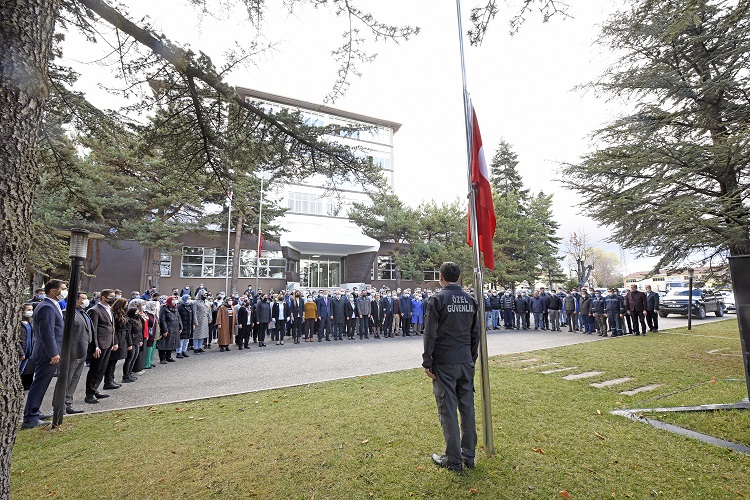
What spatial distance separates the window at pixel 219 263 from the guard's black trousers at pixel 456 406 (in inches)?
1077

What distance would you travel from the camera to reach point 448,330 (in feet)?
11.9

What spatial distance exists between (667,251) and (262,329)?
1355cm

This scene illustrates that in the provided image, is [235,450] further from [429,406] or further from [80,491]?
[429,406]

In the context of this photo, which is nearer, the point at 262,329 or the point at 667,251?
the point at 667,251

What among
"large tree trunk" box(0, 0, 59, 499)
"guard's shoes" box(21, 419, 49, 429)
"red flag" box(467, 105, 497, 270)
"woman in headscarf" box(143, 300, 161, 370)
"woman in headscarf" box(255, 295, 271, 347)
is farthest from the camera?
"woman in headscarf" box(255, 295, 271, 347)

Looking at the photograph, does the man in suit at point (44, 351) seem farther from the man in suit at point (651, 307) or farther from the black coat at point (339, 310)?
the man in suit at point (651, 307)

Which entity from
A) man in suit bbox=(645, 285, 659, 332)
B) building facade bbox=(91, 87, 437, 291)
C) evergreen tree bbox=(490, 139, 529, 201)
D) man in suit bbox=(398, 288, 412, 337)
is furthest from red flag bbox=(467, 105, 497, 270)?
evergreen tree bbox=(490, 139, 529, 201)

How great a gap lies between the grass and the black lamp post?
0.34 metres

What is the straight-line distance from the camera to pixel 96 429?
485 centimetres

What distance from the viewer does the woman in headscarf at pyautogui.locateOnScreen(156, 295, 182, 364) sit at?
31.6ft

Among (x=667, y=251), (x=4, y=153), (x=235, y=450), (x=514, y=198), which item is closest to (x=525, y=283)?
(x=514, y=198)

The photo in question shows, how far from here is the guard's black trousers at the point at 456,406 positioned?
11.4ft

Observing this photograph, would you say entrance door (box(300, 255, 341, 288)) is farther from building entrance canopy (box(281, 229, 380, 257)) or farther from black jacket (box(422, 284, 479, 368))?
black jacket (box(422, 284, 479, 368))

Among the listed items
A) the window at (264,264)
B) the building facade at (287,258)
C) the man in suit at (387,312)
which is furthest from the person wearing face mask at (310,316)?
the window at (264,264)
